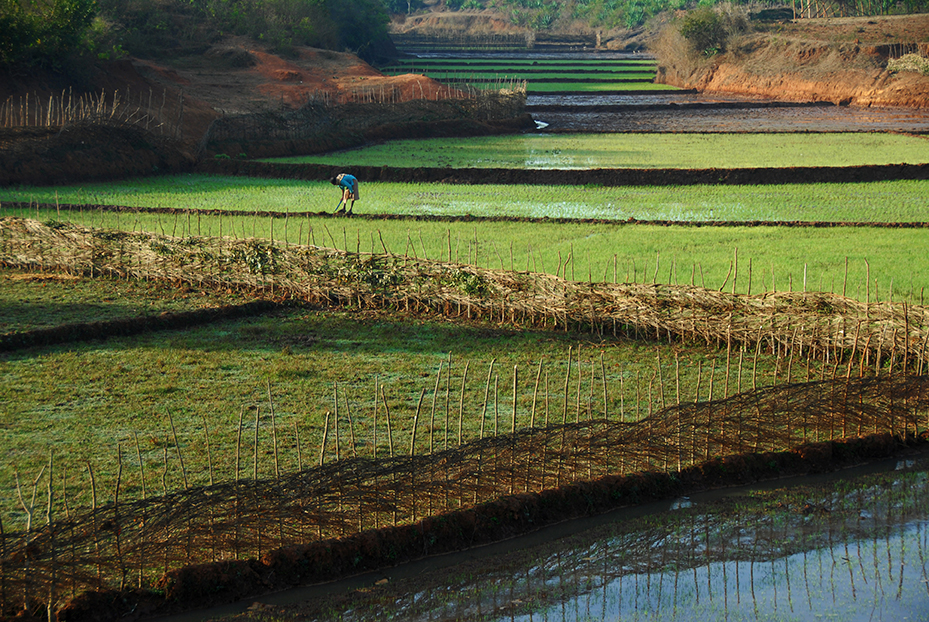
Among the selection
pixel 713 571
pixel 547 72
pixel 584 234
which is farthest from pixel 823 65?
pixel 713 571

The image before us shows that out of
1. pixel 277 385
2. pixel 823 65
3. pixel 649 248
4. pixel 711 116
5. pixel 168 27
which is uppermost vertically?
pixel 168 27

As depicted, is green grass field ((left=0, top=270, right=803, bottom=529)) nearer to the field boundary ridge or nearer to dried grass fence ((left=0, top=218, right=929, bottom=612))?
dried grass fence ((left=0, top=218, right=929, bottom=612))

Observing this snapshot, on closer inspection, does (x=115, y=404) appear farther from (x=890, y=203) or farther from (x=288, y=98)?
(x=288, y=98)

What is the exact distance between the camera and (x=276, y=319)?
12.1 m

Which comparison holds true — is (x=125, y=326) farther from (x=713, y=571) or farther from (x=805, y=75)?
(x=805, y=75)

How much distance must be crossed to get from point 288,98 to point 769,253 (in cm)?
2808

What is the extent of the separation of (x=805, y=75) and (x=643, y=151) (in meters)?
24.0

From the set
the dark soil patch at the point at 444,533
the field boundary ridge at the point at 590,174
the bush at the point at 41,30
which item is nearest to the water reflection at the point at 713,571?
the dark soil patch at the point at 444,533

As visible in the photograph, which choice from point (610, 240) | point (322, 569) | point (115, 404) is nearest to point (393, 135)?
point (610, 240)

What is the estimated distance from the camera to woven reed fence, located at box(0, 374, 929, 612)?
18.5ft

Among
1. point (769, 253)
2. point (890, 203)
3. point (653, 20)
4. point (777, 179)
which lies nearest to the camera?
point (769, 253)

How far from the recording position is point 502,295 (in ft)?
38.5

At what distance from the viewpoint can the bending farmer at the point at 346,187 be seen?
17.7 meters

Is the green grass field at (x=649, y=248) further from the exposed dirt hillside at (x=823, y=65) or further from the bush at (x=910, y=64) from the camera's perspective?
the bush at (x=910, y=64)
